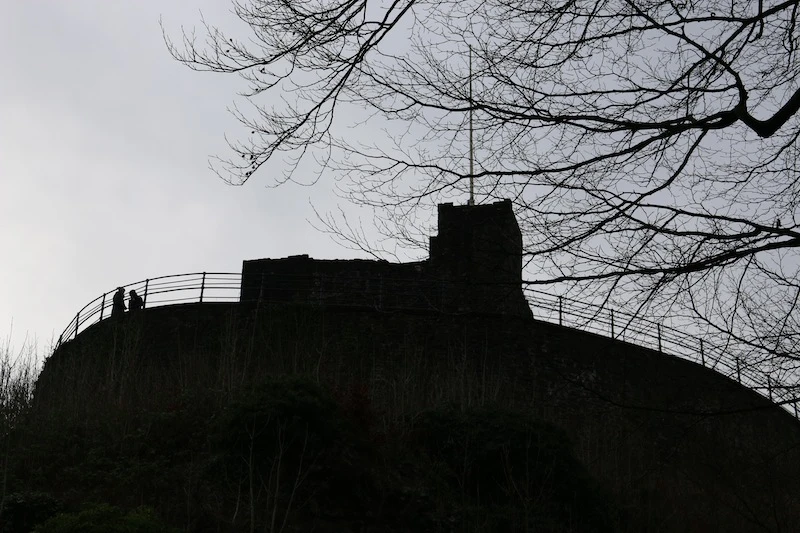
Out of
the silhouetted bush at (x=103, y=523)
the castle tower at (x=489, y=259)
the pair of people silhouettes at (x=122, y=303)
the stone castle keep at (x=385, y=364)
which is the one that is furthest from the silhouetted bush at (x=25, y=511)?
the pair of people silhouettes at (x=122, y=303)

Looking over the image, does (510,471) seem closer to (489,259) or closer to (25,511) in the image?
(25,511)

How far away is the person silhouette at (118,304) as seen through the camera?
71.1ft

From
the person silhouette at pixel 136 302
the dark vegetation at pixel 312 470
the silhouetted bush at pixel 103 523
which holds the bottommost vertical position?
the silhouetted bush at pixel 103 523

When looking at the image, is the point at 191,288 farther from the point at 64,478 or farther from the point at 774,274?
the point at 774,274

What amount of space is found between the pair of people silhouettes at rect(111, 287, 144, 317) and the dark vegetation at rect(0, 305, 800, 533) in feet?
2.17

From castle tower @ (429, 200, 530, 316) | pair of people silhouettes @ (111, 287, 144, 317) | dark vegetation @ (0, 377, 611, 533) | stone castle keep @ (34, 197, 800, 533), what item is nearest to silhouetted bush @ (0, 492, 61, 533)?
dark vegetation @ (0, 377, 611, 533)

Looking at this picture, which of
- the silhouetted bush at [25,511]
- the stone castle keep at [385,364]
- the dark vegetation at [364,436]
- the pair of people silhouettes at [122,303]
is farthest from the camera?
the pair of people silhouettes at [122,303]

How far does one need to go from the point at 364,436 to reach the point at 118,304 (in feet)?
37.3

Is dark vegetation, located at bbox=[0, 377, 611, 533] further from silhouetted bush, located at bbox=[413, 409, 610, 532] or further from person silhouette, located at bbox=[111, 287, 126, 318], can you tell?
person silhouette, located at bbox=[111, 287, 126, 318]

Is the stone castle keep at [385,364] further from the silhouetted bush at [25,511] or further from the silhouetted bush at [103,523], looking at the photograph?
the silhouetted bush at [103,523]

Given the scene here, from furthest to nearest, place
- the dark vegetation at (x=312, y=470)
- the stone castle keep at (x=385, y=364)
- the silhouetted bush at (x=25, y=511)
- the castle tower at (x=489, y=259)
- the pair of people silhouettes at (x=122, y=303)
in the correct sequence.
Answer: the pair of people silhouettes at (x=122, y=303) < the stone castle keep at (x=385, y=364) < the dark vegetation at (x=312, y=470) < the silhouetted bush at (x=25, y=511) < the castle tower at (x=489, y=259)

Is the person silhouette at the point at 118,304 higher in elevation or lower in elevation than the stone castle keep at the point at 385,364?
higher

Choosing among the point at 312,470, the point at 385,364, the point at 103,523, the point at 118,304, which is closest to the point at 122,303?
the point at 118,304

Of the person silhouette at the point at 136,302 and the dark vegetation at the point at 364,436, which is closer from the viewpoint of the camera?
the dark vegetation at the point at 364,436
